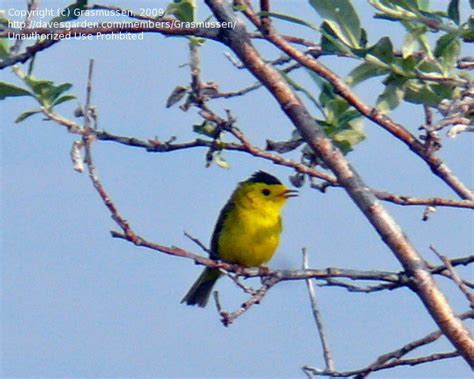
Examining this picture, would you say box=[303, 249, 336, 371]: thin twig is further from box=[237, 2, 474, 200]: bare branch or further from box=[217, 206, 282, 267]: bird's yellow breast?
box=[217, 206, 282, 267]: bird's yellow breast

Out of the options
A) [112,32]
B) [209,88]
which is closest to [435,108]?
[209,88]

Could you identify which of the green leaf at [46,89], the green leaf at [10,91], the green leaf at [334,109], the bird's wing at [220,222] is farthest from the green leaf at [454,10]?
the bird's wing at [220,222]

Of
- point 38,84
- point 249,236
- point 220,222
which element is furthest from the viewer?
point 220,222

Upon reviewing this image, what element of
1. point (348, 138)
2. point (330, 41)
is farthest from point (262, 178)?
point (330, 41)

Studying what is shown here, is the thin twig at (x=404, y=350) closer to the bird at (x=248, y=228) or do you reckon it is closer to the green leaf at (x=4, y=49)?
the green leaf at (x=4, y=49)

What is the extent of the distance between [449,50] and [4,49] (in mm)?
1315

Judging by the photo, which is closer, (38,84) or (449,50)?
(449,50)

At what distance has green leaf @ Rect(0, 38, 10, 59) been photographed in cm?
287

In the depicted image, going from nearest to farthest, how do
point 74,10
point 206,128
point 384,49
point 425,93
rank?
point 384,49 → point 425,93 → point 74,10 → point 206,128

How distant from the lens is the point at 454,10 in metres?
2.48

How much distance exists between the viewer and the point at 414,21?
2518mm

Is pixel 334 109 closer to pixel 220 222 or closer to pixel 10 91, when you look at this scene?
pixel 10 91

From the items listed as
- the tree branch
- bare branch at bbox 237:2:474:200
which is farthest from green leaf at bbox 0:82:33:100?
bare branch at bbox 237:2:474:200

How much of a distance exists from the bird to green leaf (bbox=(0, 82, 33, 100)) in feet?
12.4
